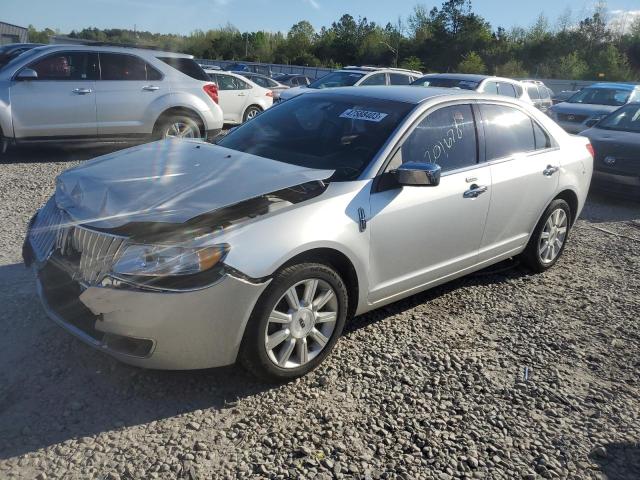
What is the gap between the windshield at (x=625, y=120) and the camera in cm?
966

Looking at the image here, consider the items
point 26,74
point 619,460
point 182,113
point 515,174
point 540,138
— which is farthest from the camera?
point 182,113

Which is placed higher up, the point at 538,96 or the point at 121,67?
the point at 121,67

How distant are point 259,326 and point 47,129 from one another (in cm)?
688

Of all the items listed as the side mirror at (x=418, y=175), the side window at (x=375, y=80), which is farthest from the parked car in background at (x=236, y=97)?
the side mirror at (x=418, y=175)

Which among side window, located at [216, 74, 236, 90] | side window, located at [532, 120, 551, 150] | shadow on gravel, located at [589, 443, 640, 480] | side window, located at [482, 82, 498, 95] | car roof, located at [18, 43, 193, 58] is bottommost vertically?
shadow on gravel, located at [589, 443, 640, 480]

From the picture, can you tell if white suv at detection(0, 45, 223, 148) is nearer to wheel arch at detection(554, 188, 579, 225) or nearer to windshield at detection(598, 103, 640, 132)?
wheel arch at detection(554, 188, 579, 225)

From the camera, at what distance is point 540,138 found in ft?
16.9

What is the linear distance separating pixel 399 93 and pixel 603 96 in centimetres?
1321

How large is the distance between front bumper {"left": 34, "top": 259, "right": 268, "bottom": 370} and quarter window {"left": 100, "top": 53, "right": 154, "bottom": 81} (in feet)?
22.5

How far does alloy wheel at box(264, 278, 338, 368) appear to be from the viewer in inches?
126

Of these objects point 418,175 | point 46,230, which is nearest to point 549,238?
point 418,175

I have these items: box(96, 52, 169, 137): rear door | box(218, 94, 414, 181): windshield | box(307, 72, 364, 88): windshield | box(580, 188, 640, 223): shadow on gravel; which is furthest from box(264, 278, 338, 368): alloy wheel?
box(307, 72, 364, 88): windshield

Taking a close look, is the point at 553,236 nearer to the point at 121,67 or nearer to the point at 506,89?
the point at 121,67

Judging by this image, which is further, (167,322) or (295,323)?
(295,323)
